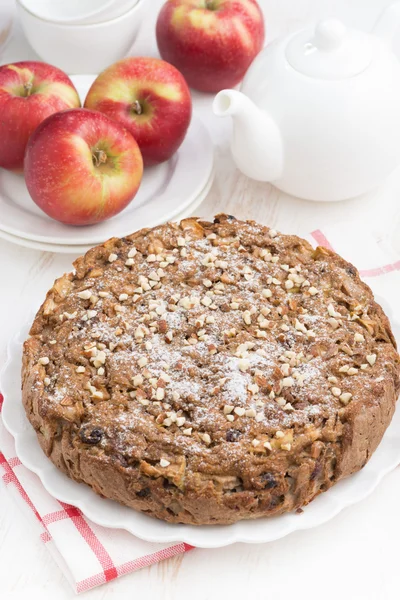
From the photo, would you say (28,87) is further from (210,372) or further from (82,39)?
(210,372)

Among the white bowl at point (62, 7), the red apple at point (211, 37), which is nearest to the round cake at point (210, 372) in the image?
the red apple at point (211, 37)

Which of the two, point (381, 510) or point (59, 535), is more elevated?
point (381, 510)

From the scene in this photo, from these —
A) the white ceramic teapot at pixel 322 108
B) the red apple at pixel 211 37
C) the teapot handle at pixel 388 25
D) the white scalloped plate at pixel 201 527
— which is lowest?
the white scalloped plate at pixel 201 527

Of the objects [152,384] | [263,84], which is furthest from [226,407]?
[263,84]

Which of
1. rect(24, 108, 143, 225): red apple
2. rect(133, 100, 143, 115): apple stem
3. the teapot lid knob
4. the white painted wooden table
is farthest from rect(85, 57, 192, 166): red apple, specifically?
the white painted wooden table

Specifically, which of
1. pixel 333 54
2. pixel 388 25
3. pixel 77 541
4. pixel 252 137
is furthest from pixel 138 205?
pixel 77 541

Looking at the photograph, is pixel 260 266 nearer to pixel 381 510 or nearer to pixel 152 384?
pixel 152 384

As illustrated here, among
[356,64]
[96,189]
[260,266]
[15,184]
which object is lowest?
[15,184]

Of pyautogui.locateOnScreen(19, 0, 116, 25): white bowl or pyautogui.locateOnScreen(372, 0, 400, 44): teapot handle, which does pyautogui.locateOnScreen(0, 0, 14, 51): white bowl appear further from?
pyautogui.locateOnScreen(372, 0, 400, 44): teapot handle

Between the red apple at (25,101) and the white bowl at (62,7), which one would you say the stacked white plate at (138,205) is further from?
the white bowl at (62,7)
